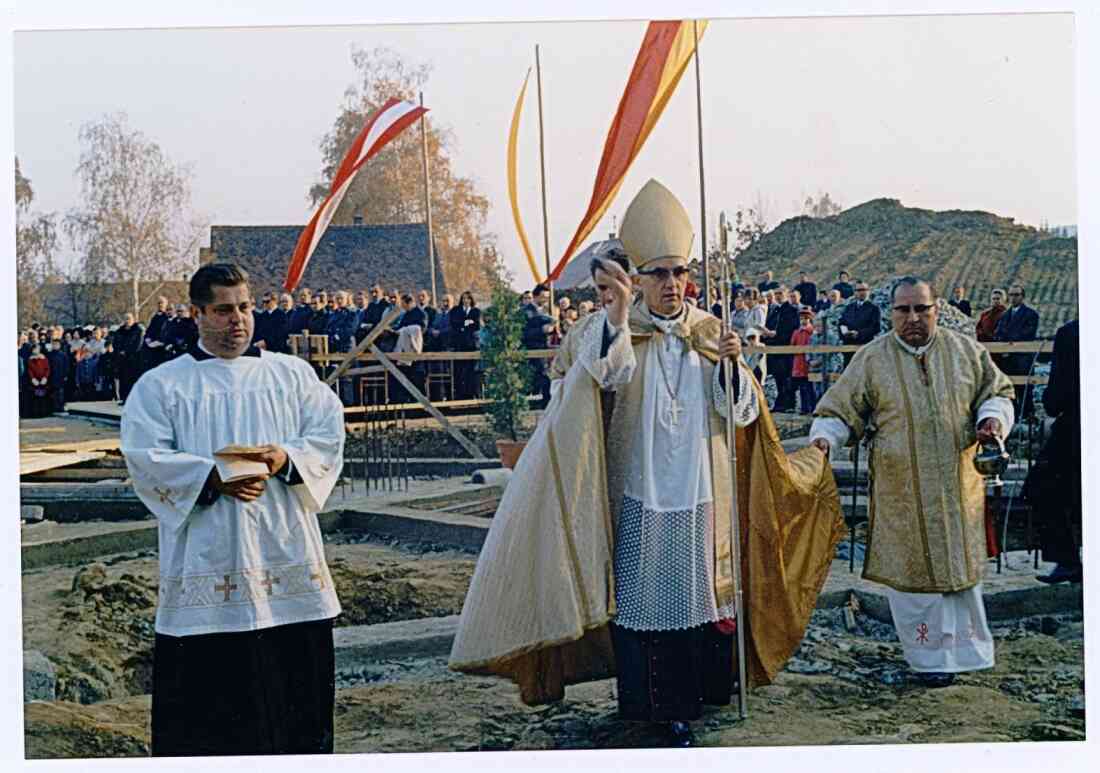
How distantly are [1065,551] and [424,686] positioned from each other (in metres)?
3.17

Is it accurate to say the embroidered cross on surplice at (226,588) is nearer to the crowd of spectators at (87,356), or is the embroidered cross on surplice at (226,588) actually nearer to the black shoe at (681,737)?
the crowd of spectators at (87,356)

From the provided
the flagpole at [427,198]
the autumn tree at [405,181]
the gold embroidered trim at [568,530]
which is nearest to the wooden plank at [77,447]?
the autumn tree at [405,181]

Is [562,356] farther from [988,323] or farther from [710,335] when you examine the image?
[988,323]

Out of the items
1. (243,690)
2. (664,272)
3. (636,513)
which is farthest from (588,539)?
(243,690)

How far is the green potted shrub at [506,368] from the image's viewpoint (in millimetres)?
7371

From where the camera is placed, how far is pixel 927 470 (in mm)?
7066

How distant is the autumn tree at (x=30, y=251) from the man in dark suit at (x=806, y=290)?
141 inches

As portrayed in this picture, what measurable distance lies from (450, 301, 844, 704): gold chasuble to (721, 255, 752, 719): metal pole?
0.12 ft

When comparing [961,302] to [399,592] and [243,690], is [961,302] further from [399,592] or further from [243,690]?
[243,690]

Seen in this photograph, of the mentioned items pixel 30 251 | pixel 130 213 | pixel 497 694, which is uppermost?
pixel 130 213

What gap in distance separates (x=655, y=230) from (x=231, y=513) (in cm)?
219

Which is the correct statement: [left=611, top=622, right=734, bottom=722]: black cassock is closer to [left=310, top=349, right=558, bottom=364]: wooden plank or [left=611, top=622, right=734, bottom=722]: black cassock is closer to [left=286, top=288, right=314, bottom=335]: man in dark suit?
[left=310, top=349, right=558, bottom=364]: wooden plank

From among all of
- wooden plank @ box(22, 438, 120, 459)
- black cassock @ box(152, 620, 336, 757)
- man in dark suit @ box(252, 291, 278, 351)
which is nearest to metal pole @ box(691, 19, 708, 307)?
Result: man in dark suit @ box(252, 291, 278, 351)

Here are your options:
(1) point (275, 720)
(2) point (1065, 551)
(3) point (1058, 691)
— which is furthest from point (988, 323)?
(1) point (275, 720)
